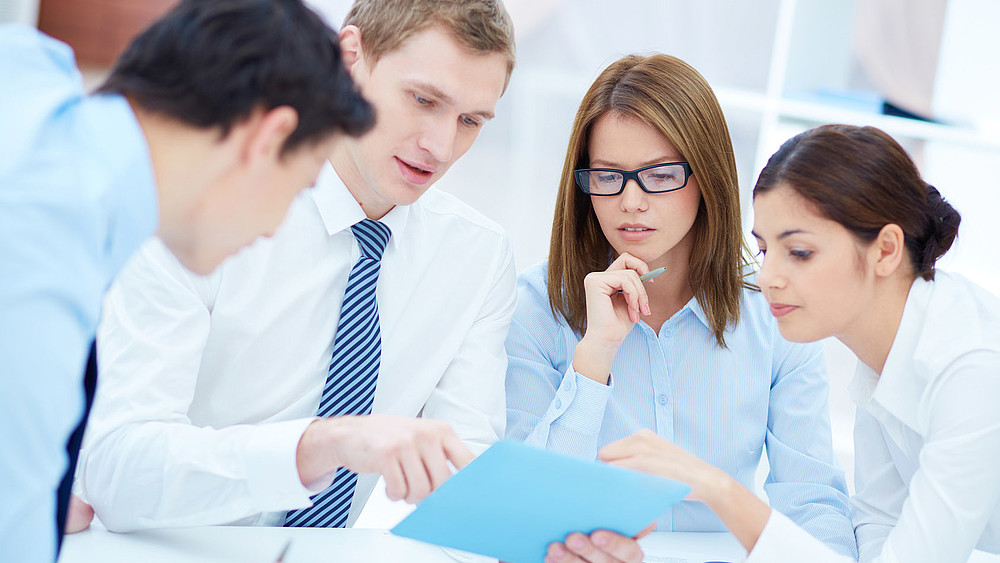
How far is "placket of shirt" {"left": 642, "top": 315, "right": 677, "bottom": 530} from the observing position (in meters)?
2.02

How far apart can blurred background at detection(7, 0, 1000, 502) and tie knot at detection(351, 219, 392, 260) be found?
2.11 meters

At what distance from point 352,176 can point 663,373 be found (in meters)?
0.86

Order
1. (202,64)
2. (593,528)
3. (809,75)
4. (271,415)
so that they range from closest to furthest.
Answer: (202,64)
(593,528)
(271,415)
(809,75)

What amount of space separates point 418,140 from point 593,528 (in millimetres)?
855

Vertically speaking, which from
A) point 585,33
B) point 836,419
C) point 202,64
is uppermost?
point 202,64

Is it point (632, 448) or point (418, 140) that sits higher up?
point (418, 140)

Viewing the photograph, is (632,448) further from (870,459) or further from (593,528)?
(870,459)

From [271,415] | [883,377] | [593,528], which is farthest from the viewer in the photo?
[271,415]

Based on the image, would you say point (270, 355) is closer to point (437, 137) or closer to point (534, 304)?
point (437, 137)

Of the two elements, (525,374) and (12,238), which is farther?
(525,374)

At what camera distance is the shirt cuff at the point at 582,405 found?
1870 mm

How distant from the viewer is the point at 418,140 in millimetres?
1733

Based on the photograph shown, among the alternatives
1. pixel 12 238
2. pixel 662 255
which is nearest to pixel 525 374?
pixel 662 255

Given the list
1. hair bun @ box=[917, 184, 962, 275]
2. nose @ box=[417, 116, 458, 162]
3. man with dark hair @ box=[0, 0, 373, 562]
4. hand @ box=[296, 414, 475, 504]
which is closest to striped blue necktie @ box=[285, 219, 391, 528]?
nose @ box=[417, 116, 458, 162]
